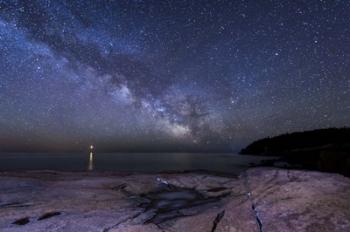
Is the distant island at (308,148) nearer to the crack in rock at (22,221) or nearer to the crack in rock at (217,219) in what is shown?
the crack in rock at (217,219)

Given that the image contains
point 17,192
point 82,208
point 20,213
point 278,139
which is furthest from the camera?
point 278,139

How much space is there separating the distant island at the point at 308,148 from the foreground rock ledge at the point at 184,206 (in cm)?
1553

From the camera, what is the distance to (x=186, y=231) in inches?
352

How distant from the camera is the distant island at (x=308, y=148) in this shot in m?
27.5

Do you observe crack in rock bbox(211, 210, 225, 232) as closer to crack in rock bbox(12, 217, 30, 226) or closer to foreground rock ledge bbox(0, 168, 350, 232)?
foreground rock ledge bbox(0, 168, 350, 232)

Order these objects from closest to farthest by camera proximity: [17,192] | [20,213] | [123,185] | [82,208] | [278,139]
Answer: [20,213], [82,208], [17,192], [123,185], [278,139]

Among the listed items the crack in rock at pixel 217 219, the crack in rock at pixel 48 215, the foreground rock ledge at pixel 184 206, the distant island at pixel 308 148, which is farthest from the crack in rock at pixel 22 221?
the distant island at pixel 308 148

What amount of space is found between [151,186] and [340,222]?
10.6 metres

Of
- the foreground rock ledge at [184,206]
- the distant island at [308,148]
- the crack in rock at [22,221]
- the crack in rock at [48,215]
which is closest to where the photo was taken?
the foreground rock ledge at [184,206]

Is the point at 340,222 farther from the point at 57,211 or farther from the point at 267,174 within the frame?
the point at 57,211

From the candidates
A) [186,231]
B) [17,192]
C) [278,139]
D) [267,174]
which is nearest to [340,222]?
[186,231]

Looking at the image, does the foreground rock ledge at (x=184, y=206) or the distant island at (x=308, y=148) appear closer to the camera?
the foreground rock ledge at (x=184, y=206)

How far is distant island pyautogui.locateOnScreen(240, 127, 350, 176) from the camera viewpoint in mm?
27528

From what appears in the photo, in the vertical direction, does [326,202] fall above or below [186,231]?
above
